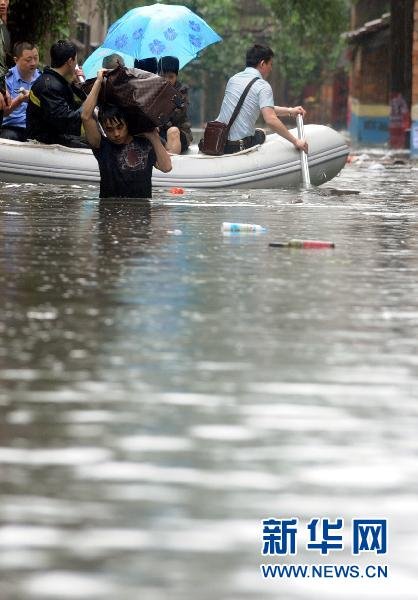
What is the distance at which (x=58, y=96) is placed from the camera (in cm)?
1688

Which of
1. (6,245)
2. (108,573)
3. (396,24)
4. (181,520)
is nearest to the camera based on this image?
(108,573)

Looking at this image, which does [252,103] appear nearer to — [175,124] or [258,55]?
[258,55]

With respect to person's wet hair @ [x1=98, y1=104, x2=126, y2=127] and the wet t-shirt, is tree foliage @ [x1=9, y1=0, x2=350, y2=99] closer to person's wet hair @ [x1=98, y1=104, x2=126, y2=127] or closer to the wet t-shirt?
the wet t-shirt

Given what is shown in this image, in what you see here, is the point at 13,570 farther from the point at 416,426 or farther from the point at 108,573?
the point at 416,426

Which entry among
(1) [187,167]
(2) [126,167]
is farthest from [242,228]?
(1) [187,167]

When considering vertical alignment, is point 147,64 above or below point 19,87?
above

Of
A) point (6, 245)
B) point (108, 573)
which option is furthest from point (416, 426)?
point (6, 245)

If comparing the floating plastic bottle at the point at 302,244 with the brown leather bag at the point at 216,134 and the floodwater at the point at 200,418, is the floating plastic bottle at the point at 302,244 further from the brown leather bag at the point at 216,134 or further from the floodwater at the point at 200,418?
the brown leather bag at the point at 216,134

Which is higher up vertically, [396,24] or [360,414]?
[396,24]

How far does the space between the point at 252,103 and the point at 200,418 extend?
1320 centimetres

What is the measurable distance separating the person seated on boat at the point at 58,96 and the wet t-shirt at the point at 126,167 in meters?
2.17

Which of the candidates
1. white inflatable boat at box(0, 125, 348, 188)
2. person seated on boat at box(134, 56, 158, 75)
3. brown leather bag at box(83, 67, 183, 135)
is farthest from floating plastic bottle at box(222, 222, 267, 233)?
person seated on boat at box(134, 56, 158, 75)

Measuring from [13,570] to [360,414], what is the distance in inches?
72.8

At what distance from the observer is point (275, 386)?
5.76 meters
